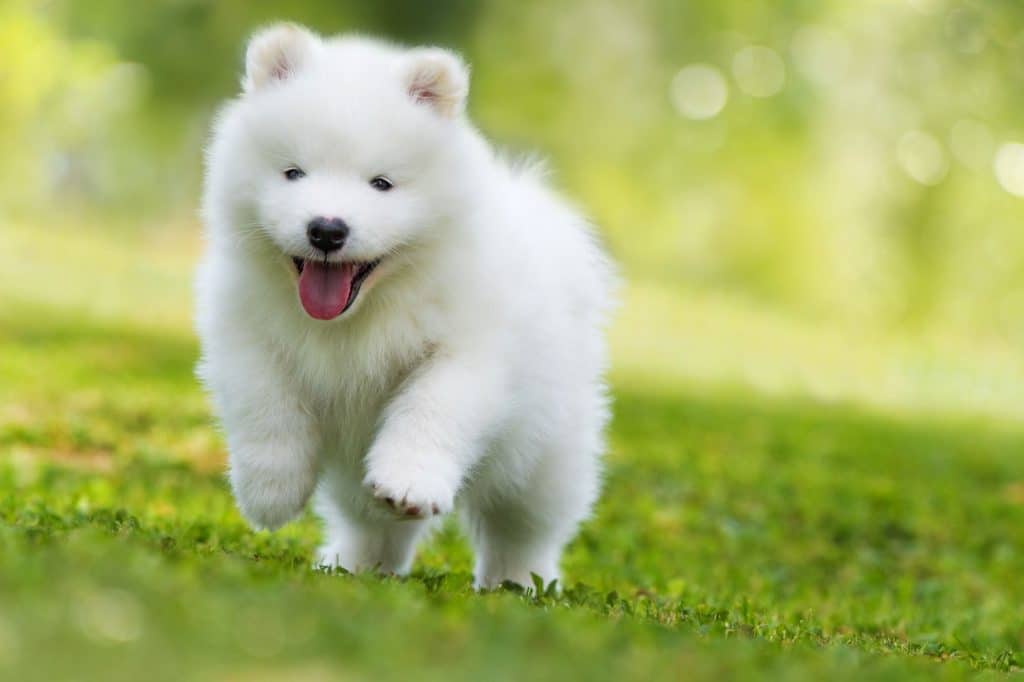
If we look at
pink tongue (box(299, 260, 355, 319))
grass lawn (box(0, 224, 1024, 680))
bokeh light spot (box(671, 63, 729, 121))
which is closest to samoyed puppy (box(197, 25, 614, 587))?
pink tongue (box(299, 260, 355, 319))

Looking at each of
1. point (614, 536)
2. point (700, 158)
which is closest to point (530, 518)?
point (614, 536)

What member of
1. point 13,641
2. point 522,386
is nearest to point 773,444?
point 522,386

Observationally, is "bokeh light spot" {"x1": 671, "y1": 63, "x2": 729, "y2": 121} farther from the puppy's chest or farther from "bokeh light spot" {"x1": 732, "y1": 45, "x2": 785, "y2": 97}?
the puppy's chest

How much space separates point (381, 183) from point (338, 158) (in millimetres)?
171

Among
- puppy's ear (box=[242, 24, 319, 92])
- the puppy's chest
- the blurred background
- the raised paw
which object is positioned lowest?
the raised paw

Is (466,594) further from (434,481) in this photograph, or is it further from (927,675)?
(927,675)

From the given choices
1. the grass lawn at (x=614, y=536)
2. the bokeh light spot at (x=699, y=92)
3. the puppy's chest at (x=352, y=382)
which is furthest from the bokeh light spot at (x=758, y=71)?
the puppy's chest at (x=352, y=382)

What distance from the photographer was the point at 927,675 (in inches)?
158

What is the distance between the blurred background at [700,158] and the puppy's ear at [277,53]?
210 inches

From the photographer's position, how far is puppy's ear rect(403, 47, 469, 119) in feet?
15.5

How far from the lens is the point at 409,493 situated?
4.35 m

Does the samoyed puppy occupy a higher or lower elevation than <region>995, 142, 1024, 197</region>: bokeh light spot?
lower

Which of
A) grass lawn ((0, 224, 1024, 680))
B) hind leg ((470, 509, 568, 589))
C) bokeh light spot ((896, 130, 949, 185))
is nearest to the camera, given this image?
grass lawn ((0, 224, 1024, 680))

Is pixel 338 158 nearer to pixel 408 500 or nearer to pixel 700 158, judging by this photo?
pixel 408 500
